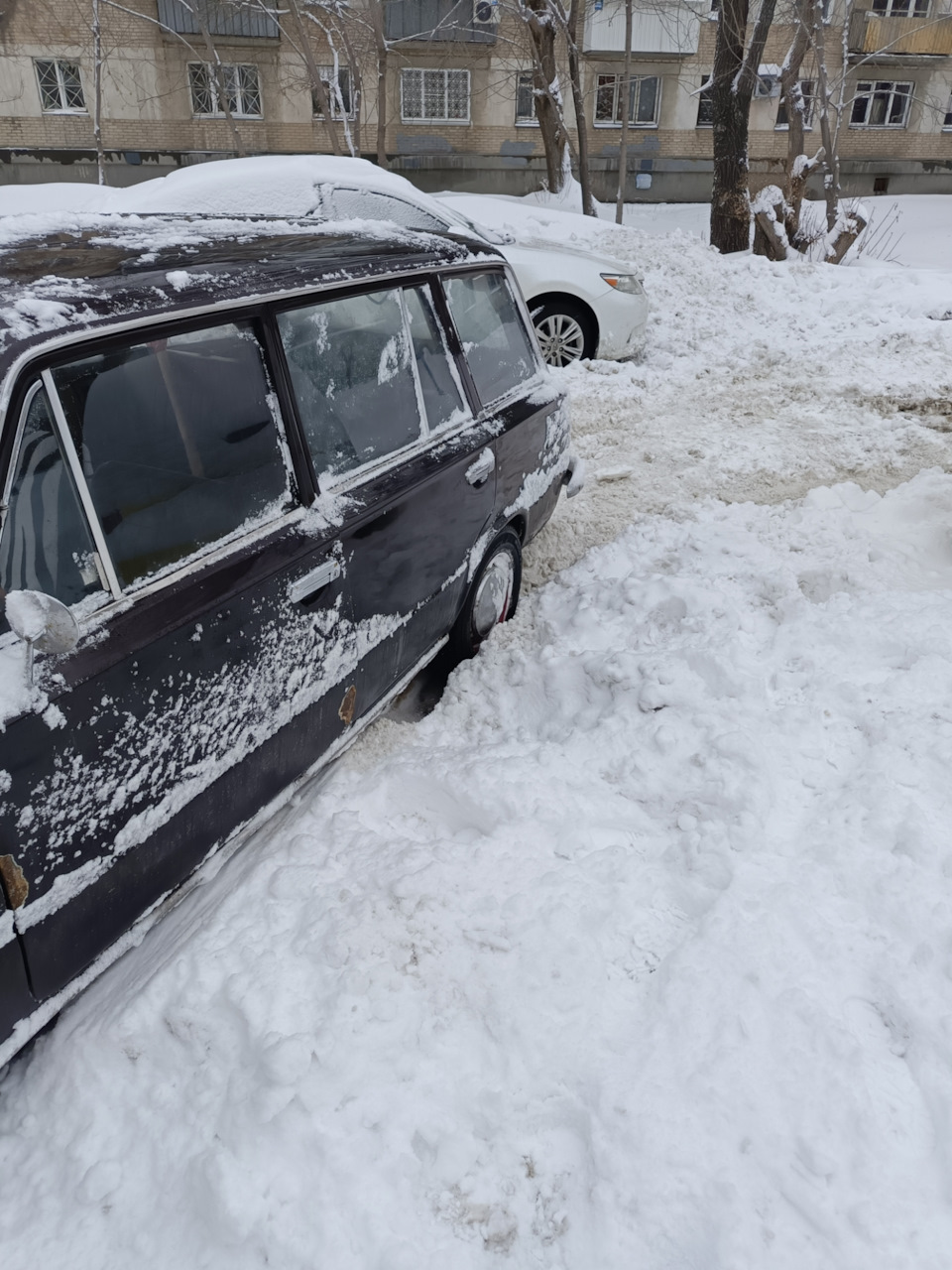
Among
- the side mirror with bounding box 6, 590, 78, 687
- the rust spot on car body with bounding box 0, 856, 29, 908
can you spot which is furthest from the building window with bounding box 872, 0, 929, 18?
the rust spot on car body with bounding box 0, 856, 29, 908

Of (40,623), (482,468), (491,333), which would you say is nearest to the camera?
→ (40,623)

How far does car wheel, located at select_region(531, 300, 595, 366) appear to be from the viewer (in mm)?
7945

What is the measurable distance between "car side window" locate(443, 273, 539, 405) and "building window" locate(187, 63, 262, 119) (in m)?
26.8

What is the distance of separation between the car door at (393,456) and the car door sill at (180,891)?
0.34 ft

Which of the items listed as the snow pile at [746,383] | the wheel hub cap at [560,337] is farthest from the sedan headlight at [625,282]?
the snow pile at [746,383]

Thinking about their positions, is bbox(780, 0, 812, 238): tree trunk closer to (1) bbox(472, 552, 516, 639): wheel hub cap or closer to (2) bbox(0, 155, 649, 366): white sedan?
(2) bbox(0, 155, 649, 366): white sedan

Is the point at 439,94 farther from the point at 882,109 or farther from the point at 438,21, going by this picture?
the point at 882,109

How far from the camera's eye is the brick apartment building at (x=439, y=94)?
25031 millimetres

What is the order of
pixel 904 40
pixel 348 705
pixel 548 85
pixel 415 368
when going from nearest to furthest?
1. pixel 348 705
2. pixel 415 368
3. pixel 548 85
4. pixel 904 40

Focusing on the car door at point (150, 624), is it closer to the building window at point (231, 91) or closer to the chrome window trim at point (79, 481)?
the chrome window trim at point (79, 481)

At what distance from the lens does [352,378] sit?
2.79 m

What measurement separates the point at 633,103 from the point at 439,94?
6.33m

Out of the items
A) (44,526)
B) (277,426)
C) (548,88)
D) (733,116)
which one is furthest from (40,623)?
(548,88)

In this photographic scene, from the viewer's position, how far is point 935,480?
18.1 feet
